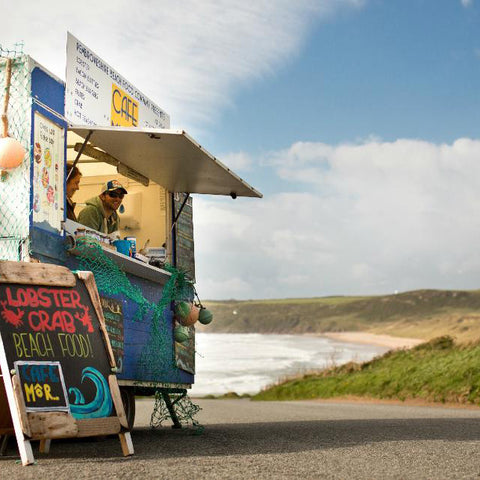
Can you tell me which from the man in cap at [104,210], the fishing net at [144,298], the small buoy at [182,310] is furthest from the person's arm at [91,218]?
the small buoy at [182,310]

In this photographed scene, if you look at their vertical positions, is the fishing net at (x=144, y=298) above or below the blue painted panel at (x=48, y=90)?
below

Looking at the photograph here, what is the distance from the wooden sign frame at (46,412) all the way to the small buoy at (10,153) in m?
0.96

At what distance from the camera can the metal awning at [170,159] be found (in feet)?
27.8

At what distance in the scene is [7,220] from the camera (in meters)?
7.07

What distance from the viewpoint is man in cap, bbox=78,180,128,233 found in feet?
29.7

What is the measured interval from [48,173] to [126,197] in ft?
12.0

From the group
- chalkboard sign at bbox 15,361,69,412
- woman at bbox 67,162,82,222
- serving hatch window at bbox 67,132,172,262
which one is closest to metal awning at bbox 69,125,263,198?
serving hatch window at bbox 67,132,172,262

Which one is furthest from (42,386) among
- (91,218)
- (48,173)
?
(91,218)

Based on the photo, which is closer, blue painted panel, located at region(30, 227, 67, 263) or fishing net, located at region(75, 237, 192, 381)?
blue painted panel, located at region(30, 227, 67, 263)

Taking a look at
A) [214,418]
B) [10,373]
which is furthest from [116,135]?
[214,418]

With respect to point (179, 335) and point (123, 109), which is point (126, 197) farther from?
point (179, 335)

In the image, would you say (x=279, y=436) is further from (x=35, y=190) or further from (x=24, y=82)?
(x=24, y=82)

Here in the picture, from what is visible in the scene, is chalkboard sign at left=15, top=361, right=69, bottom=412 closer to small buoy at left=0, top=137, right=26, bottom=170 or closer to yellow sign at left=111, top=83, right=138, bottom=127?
small buoy at left=0, top=137, right=26, bottom=170

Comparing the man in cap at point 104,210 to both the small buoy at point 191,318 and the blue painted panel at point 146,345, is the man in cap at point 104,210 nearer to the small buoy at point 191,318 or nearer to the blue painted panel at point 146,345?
the blue painted panel at point 146,345
